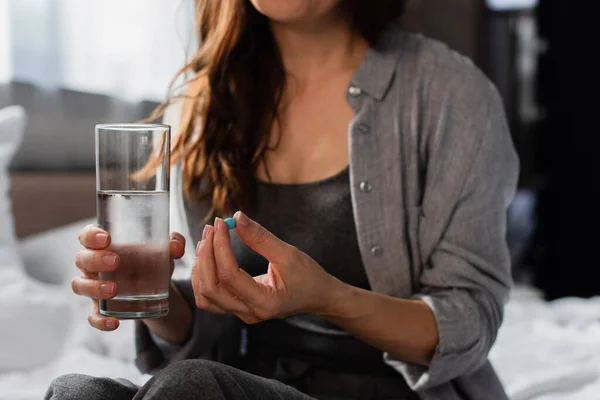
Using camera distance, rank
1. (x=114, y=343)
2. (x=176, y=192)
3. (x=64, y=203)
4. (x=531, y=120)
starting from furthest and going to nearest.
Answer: (x=531, y=120)
(x=64, y=203)
(x=114, y=343)
(x=176, y=192)

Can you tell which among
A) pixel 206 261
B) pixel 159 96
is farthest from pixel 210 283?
pixel 159 96

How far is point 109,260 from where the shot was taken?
994mm

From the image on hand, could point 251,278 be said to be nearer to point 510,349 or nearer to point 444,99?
point 444,99

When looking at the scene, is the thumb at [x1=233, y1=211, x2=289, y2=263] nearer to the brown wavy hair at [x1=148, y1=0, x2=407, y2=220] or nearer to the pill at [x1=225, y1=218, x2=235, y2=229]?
the pill at [x1=225, y1=218, x2=235, y2=229]

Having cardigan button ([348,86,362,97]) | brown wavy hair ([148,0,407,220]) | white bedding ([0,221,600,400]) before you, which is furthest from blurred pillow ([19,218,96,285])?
cardigan button ([348,86,362,97])

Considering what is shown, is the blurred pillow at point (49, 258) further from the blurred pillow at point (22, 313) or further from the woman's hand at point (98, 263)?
the woman's hand at point (98, 263)

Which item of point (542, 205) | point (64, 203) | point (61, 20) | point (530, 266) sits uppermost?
point (61, 20)

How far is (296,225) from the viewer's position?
4.48ft

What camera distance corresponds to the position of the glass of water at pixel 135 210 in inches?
37.8

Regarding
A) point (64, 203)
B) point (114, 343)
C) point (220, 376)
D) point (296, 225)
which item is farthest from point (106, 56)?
point (220, 376)

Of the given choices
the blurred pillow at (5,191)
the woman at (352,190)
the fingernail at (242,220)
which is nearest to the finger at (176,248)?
the woman at (352,190)

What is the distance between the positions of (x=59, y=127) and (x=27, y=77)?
0.61 ft

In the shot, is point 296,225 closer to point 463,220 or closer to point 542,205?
point 463,220

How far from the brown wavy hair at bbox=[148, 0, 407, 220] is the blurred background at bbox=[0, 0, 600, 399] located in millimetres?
56
